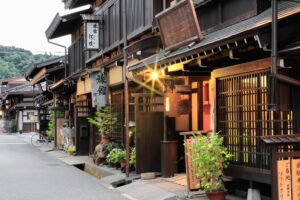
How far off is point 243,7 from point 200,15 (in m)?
2.67

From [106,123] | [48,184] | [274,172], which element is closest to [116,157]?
[48,184]

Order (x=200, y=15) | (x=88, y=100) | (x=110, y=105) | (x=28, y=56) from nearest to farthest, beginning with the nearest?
Result: (x=200, y=15) < (x=110, y=105) < (x=88, y=100) < (x=28, y=56)

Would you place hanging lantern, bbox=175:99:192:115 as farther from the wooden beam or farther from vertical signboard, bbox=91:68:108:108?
vertical signboard, bbox=91:68:108:108

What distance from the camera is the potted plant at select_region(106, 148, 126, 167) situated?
19384mm

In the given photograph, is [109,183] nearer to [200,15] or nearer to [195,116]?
[195,116]

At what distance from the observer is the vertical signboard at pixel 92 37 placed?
24.6 metres

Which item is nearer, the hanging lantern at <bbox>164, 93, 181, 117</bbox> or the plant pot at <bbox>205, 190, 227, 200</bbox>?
the plant pot at <bbox>205, 190, 227, 200</bbox>

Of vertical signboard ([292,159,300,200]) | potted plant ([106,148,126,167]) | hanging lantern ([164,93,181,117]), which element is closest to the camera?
vertical signboard ([292,159,300,200])

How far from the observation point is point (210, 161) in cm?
1139

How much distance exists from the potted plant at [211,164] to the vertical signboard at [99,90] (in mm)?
12294

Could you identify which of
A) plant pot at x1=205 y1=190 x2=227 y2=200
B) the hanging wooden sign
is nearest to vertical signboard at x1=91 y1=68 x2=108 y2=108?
the hanging wooden sign

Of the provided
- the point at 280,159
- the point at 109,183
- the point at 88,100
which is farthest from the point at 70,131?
the point at 280,159

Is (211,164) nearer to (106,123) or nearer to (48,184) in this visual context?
(48,184)

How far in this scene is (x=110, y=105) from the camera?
2395cm
